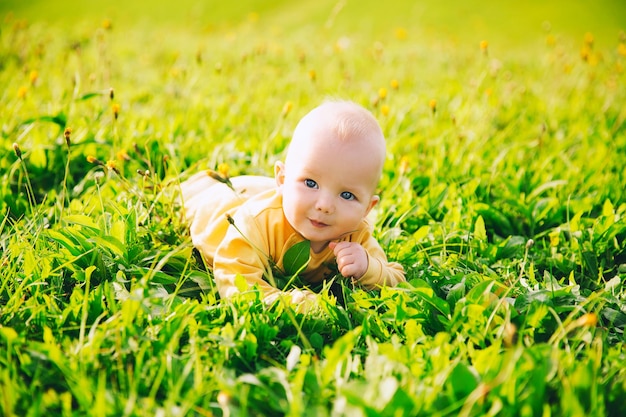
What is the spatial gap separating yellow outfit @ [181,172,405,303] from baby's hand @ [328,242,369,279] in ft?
0.14

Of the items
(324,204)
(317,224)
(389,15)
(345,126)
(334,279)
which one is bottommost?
(334,279)

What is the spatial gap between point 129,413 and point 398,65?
597cm

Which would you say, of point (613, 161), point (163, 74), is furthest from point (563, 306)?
point (163, 74)

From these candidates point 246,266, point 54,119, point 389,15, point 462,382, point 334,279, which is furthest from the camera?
point 389,15

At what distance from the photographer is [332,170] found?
2.06 meters

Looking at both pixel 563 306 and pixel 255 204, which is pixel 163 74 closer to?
pixel 255 204

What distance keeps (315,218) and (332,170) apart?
0.65 ft

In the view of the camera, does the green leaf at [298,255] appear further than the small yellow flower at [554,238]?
No

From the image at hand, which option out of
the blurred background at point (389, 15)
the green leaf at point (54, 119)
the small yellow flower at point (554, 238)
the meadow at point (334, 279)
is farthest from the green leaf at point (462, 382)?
the blurred background at point (389, 15)

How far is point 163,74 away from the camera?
5.74 m

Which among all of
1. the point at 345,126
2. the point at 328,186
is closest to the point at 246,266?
the point at 328,186

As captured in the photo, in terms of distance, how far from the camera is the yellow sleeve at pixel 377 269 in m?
2.22

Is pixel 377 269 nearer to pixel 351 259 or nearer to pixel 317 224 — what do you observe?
pixel 351 259

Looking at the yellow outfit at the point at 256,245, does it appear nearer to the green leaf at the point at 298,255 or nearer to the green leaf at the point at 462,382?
the green leaf at the point at 298,255
